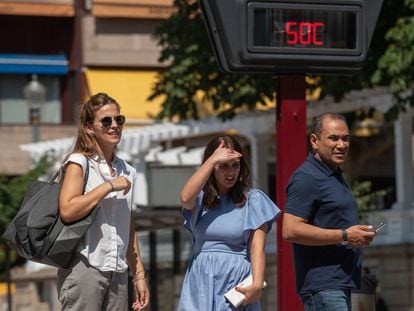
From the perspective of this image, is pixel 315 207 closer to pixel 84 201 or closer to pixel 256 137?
pixel 84 201

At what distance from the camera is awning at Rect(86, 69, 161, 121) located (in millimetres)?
A: 34625

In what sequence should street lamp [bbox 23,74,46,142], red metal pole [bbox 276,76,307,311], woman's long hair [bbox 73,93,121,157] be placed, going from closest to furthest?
woman's long hair [bbox 73,93,121,157], red metal pole [bbox 276,76,307,311], street lamp [bbox 23,74,46,142]

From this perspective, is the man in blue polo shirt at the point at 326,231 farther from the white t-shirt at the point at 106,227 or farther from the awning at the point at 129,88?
the awning at the point at 129,88

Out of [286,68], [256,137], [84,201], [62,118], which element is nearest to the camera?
[84,201]

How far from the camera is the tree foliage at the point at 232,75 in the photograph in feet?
68.2

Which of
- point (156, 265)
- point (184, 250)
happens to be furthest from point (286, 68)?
point (184, 250)

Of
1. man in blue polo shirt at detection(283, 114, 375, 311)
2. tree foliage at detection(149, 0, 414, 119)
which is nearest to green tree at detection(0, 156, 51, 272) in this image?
tree foliage at detection(149, 0, 414, 119)

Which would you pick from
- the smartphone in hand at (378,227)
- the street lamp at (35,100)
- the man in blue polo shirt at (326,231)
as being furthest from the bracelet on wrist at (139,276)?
the street lamp at (35,100)

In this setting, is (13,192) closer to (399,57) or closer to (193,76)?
(193,76)

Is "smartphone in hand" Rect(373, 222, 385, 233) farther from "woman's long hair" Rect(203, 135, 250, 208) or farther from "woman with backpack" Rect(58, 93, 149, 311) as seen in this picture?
"woman with backpack" Rect(58, 93, 149, 311)

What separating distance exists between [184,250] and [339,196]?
57.7 feet

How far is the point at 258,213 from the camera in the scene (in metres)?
8.38

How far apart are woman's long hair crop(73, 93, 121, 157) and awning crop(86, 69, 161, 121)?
2580 centimetres

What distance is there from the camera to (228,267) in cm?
836
